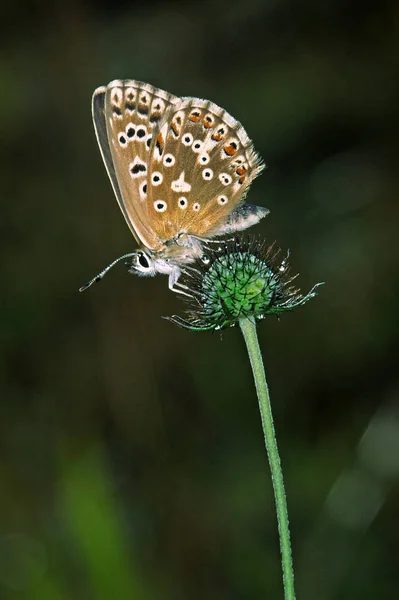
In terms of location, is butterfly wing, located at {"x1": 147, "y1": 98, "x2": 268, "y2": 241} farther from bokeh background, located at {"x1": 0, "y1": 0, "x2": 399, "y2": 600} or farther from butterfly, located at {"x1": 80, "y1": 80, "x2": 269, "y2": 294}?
bokeh background, located at {"x1": 0, "y1": 0, "x2": 399, "y2": 600}

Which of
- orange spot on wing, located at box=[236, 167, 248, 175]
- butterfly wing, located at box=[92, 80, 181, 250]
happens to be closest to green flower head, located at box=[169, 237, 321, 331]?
orange spot on wing, located at box=[236, 167, 248, 175]

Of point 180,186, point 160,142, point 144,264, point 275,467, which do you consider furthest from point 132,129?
point 275,467

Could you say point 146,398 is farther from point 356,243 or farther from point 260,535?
point 356,243

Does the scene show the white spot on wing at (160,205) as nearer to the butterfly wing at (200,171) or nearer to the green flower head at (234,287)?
the butterfly wing at (200,171)

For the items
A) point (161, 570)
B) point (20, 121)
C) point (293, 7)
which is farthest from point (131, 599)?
point (293, 7)

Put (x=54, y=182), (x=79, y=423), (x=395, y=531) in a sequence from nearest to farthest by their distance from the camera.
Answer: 1. (x=395, y=531)
2. (x=79, y=423)
3. (x=54, y=182)
